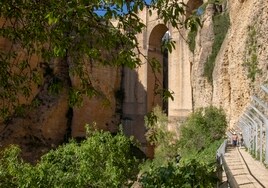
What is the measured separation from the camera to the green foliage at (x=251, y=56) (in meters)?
14.9

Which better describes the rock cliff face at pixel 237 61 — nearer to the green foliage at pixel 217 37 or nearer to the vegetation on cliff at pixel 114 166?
the green foliage at pixel 217 37

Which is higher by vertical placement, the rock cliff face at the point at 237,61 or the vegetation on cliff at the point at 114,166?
the rock cliff face at the point at 237,61

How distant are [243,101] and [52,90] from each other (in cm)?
1452

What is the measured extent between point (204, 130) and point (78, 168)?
31.2ft

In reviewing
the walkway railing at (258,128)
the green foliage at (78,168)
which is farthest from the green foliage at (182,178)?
the walkway railing at (258,128)

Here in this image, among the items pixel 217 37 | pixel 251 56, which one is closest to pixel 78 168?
pixel 251 56

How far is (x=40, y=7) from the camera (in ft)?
10.8

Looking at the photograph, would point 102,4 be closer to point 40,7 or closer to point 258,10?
point 40,7

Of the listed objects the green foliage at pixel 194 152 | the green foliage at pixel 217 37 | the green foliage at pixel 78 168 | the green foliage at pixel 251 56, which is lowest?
the green foliage at pixel 78 168

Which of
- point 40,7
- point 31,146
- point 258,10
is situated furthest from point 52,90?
point 31,146

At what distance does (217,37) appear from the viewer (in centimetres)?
2308

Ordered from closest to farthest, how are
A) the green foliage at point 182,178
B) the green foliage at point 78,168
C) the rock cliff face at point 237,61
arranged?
the green foliage at point 182,178 < the green foliage at point 78,168 < the rock cliff face at point 237,61

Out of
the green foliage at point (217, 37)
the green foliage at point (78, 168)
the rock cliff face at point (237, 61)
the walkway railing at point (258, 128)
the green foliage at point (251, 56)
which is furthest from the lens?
the green foliage at point (217, 37)

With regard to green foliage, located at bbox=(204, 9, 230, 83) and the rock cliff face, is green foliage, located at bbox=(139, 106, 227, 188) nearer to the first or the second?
the rock cliff face
